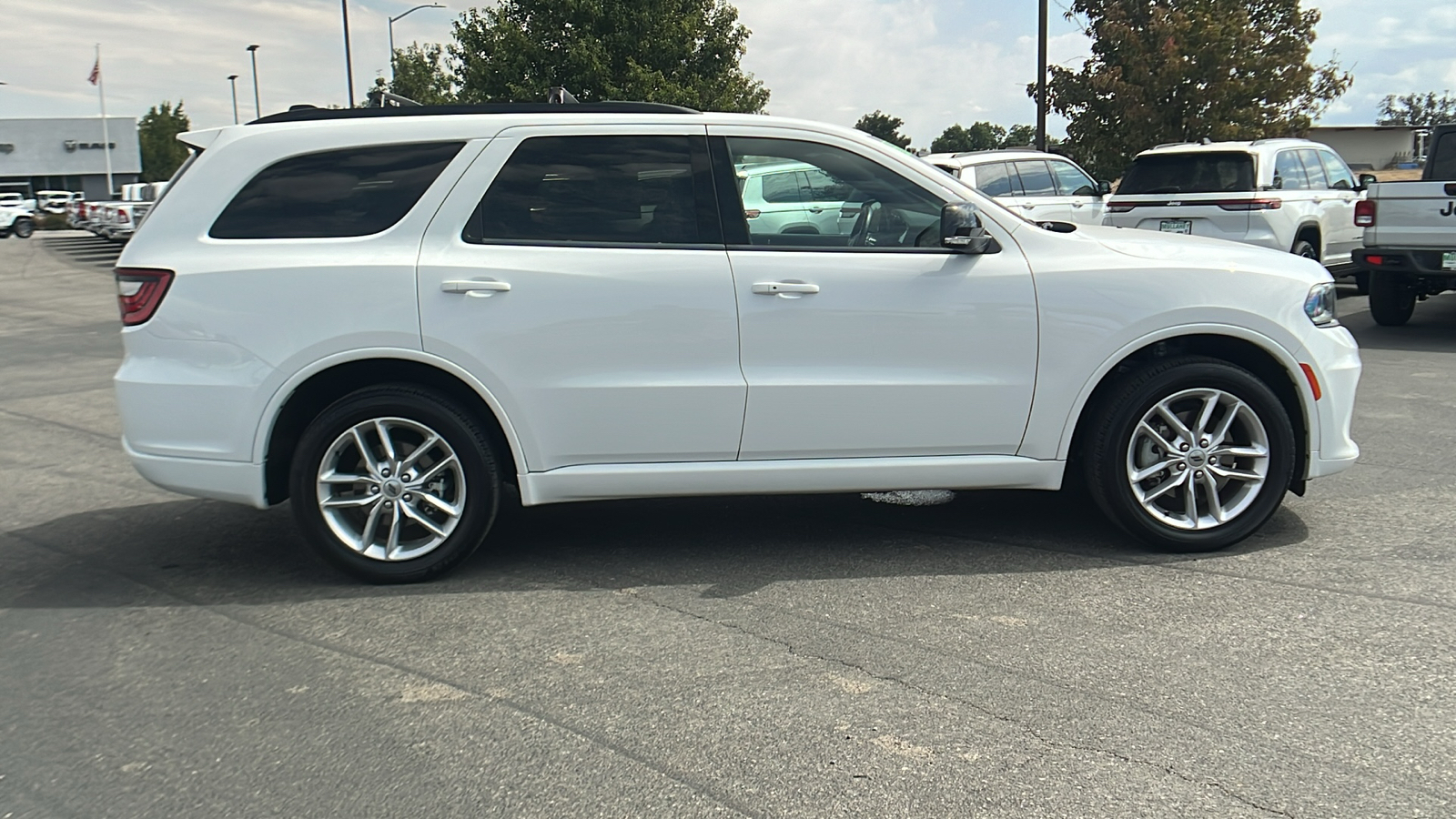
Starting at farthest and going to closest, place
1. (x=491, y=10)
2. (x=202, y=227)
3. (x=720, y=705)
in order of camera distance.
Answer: (x=491, y=10)
(x=202, y=227)
(x=720, y=705)

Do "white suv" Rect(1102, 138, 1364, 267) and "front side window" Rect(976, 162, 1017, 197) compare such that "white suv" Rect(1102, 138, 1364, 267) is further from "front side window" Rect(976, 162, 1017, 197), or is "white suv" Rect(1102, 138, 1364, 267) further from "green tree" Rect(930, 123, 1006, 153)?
"green tree" Rect(930, 123, 1006, 153)

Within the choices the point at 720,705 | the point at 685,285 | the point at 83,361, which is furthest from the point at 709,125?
the point at 83,361

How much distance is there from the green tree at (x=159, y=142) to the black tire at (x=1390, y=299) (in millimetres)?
76449

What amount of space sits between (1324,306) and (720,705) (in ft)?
10.3

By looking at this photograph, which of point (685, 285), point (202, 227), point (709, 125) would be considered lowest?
point (685, 285)

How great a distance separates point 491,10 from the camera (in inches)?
987

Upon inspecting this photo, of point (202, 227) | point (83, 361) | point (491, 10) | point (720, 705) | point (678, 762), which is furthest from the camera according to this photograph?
point (491, 10)

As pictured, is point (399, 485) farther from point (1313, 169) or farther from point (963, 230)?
point (1313, 169)

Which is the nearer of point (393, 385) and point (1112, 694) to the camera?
point (1112, 694)

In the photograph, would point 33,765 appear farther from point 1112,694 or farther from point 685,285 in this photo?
point 1112,694

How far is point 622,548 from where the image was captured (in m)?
5.10

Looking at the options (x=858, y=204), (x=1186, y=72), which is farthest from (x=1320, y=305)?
(x=1186, y=72)

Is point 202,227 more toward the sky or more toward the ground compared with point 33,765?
more toward the sky

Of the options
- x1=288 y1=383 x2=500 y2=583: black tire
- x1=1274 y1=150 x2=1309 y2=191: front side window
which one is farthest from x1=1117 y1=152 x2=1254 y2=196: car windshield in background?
x1=288 y1=383 x2=500 y2=583: black tire
